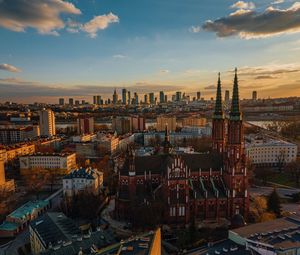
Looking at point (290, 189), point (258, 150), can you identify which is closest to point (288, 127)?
point (258, 150)

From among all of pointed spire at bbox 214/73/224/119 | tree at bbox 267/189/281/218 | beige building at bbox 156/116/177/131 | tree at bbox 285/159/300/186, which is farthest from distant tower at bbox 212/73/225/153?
beige building at bbox 156/116/177/131

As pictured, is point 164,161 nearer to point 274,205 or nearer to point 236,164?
point 236,164

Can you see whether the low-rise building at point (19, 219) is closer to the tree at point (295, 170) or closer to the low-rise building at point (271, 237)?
the low-rise building at point (271, 237)

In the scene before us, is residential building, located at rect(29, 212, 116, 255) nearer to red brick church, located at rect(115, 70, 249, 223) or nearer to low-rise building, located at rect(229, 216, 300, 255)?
red brick church, located at rect(115, 70, 249, 223)

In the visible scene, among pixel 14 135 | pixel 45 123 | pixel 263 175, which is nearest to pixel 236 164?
pixel 263 175

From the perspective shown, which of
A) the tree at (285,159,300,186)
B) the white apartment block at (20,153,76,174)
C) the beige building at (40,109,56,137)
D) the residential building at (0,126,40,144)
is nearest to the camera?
the tree at (285,159,300,186)
